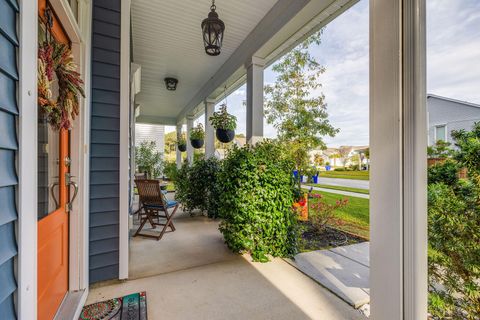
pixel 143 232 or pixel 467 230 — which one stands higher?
pixel 467 230

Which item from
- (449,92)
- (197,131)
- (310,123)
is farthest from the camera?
(197,131)

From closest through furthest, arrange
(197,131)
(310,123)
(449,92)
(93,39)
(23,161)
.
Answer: (23,161)
(449,92)
(93,39)
(310,123)
(197,131)

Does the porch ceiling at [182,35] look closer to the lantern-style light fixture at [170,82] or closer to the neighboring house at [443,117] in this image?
the lantern-style light fixture at [170,82]

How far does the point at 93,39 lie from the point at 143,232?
2711mm

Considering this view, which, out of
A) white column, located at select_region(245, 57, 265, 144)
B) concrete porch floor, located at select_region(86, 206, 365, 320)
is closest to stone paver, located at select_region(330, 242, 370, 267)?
concrete porch floor, located at select_region(86, 206, 365, 320)

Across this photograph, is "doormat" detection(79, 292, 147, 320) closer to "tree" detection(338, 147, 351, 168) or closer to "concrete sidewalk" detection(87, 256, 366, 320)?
"concrete sidewalk" detection(87, 256, 366, 320)

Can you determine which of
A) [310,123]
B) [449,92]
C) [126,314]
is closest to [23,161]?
[126,314]

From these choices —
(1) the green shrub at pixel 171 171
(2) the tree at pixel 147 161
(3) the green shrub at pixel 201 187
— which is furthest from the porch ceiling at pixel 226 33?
(2) the tree at pixel 147 161

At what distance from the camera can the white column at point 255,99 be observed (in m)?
3.50

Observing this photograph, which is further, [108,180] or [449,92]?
[108,180]

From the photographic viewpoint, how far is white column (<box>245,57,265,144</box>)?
3.50 metres

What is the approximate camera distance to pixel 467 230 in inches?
49.8

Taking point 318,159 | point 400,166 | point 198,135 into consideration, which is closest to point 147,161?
point 198,135

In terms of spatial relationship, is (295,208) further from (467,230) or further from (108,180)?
(108,180)
